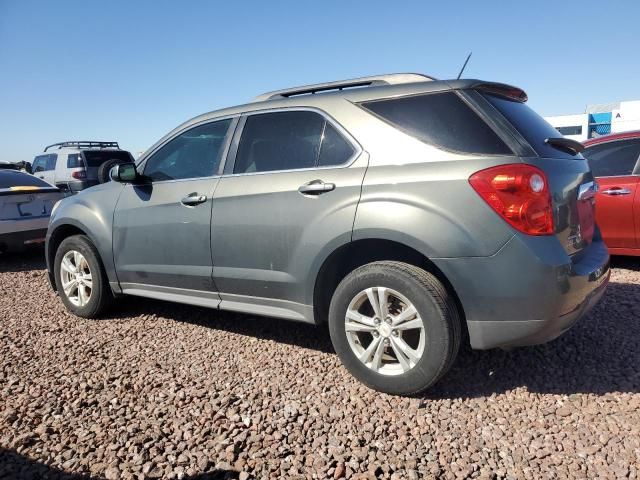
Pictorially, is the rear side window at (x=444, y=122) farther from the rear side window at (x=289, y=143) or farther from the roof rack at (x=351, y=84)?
the rear side window at (x=289, y=143)

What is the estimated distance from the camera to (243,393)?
9.23 feet

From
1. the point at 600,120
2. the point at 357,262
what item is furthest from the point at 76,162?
the point at 600,120

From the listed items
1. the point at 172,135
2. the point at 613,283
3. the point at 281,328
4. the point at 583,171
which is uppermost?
the point at 172,135

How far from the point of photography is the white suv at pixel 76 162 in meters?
12.7

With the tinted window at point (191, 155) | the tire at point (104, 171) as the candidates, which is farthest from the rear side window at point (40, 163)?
the tinted window at point (191, 155)

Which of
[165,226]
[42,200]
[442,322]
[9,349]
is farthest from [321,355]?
[42,200]

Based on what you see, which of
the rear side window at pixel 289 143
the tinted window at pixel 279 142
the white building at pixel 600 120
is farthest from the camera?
the white building at pixel 600 120

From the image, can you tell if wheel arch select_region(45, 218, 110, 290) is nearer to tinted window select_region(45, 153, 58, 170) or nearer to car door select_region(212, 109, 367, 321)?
car door select_region(212, 109, 367, 321)

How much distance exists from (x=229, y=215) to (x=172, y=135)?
A: 1.06 metres

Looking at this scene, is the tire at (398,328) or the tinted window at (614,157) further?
the tinted window at (614,157)

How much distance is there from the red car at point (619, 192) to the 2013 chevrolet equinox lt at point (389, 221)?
7.45 ft

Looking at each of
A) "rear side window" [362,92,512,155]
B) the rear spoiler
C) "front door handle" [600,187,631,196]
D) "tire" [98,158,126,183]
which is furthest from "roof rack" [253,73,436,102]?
"tire" [98,158,126,183]

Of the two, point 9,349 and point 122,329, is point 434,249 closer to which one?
point 122,329

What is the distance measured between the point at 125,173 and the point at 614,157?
16.5 ft
